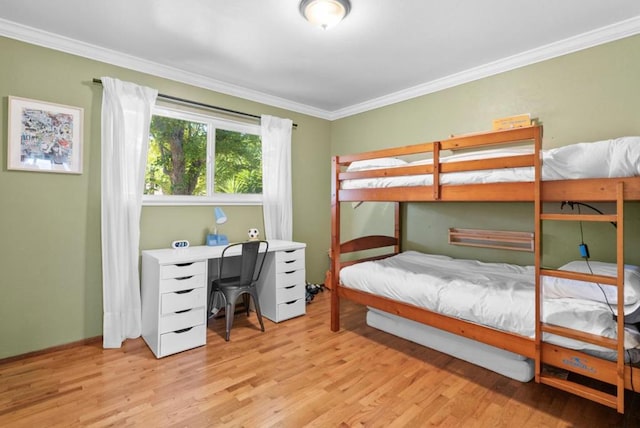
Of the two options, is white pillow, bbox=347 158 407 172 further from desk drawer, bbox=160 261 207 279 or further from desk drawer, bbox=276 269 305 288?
desk drawer, bbox=160 261 207 279

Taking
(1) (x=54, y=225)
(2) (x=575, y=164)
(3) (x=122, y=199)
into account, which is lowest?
(1) (x=54, y=225)

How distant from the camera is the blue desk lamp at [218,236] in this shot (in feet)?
10.5

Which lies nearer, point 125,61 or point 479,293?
point 479,293

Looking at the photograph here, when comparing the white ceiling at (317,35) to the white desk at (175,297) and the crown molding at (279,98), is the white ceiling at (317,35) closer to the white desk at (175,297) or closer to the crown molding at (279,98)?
the crown molding at (279,98)

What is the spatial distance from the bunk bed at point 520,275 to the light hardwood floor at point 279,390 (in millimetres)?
228

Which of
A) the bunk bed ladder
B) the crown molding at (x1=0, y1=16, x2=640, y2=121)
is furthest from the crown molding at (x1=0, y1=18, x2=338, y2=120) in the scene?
the bunk bed ladder

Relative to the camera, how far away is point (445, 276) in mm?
2461

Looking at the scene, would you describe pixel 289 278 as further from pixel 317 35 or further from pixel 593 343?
pixel 593 343

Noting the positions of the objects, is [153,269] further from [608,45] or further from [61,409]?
[608,45]

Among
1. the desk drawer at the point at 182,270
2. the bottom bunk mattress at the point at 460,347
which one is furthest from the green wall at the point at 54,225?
the bottom bunk mattress at the point at 460,347

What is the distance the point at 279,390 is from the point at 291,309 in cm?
123

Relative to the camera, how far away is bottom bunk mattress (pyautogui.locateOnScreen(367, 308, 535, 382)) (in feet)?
6.88

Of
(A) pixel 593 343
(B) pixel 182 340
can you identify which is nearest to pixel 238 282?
(B) pixel 182 340

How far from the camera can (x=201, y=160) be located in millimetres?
3365
